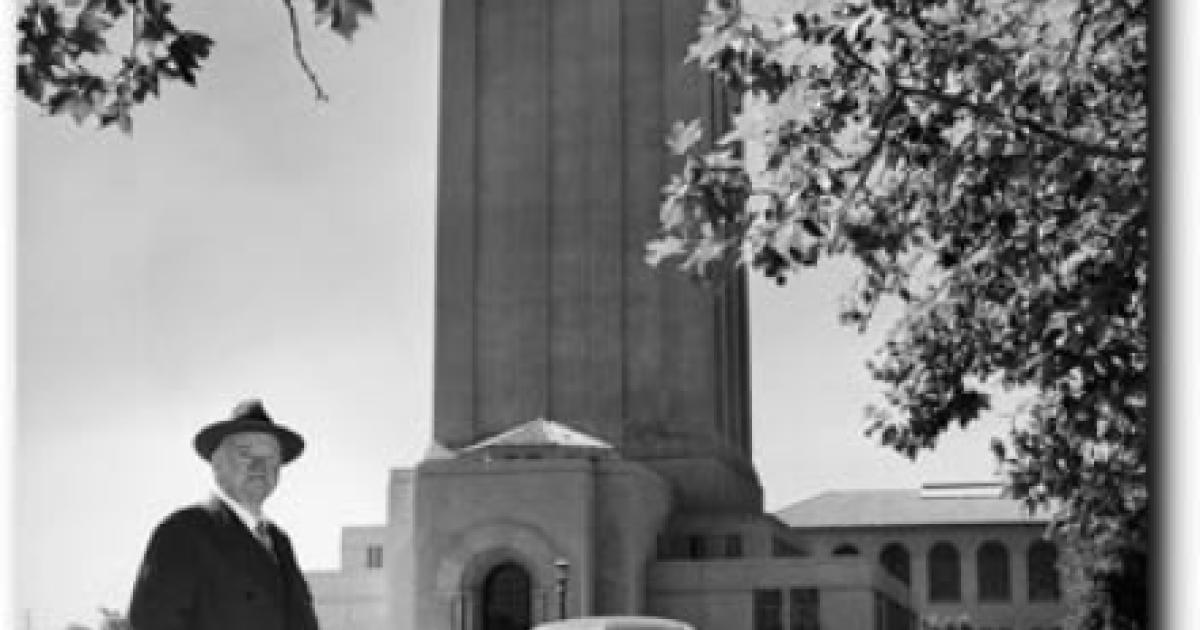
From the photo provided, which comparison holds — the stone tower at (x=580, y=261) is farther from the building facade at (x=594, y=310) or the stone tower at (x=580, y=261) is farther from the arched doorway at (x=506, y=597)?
the arched doorway at (x=506, y=597)

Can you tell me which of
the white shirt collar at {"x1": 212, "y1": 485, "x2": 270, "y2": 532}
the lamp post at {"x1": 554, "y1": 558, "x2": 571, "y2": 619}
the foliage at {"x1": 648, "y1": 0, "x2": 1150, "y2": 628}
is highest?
the foliage at {"x1": 648, "y1": 0, "x2": 1150, "y2": 628}

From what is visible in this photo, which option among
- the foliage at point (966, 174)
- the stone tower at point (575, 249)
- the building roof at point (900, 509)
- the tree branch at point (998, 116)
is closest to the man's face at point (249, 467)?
the foliage at point (966, 174)

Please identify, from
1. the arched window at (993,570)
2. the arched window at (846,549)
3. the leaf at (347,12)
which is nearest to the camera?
the leaf at (347,12)

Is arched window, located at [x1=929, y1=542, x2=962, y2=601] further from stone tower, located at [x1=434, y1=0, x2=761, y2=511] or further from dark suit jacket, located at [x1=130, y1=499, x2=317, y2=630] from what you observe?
dark suit jacket, located at [x1=130, y1=499, x2=317, y2=630]

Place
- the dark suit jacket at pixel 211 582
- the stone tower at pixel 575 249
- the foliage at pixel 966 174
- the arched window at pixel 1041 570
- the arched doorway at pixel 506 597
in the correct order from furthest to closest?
the arched window at pixel 1041 570, the stone tower at pixel 575 249, the arched doorway at pixel 506 597, the foliage at pixel 966 174, the dark suit jacket at pixel 211 582

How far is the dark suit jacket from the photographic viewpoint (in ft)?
26.9

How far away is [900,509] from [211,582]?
76.4 metres

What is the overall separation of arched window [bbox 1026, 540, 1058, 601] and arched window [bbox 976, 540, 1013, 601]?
1006 mm

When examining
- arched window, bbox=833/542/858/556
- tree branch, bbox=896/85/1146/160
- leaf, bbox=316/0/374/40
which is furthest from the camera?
arched window, bbox=833/542/858/556

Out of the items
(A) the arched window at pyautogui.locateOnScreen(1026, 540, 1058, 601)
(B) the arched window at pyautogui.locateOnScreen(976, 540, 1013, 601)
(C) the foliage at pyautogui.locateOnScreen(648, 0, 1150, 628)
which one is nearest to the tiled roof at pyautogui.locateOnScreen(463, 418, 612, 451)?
(A) the arched window at pyautogui.locateOnScreen(1026, 540, 1058, 601)

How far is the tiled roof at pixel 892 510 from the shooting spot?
7962 centimetres

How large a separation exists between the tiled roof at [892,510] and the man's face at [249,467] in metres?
70.4

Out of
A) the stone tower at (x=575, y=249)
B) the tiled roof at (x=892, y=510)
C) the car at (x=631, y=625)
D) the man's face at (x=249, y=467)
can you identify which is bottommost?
the tiled roof at (x=892, y=510)

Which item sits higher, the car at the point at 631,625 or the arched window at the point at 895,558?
the car at the point at 631,625
